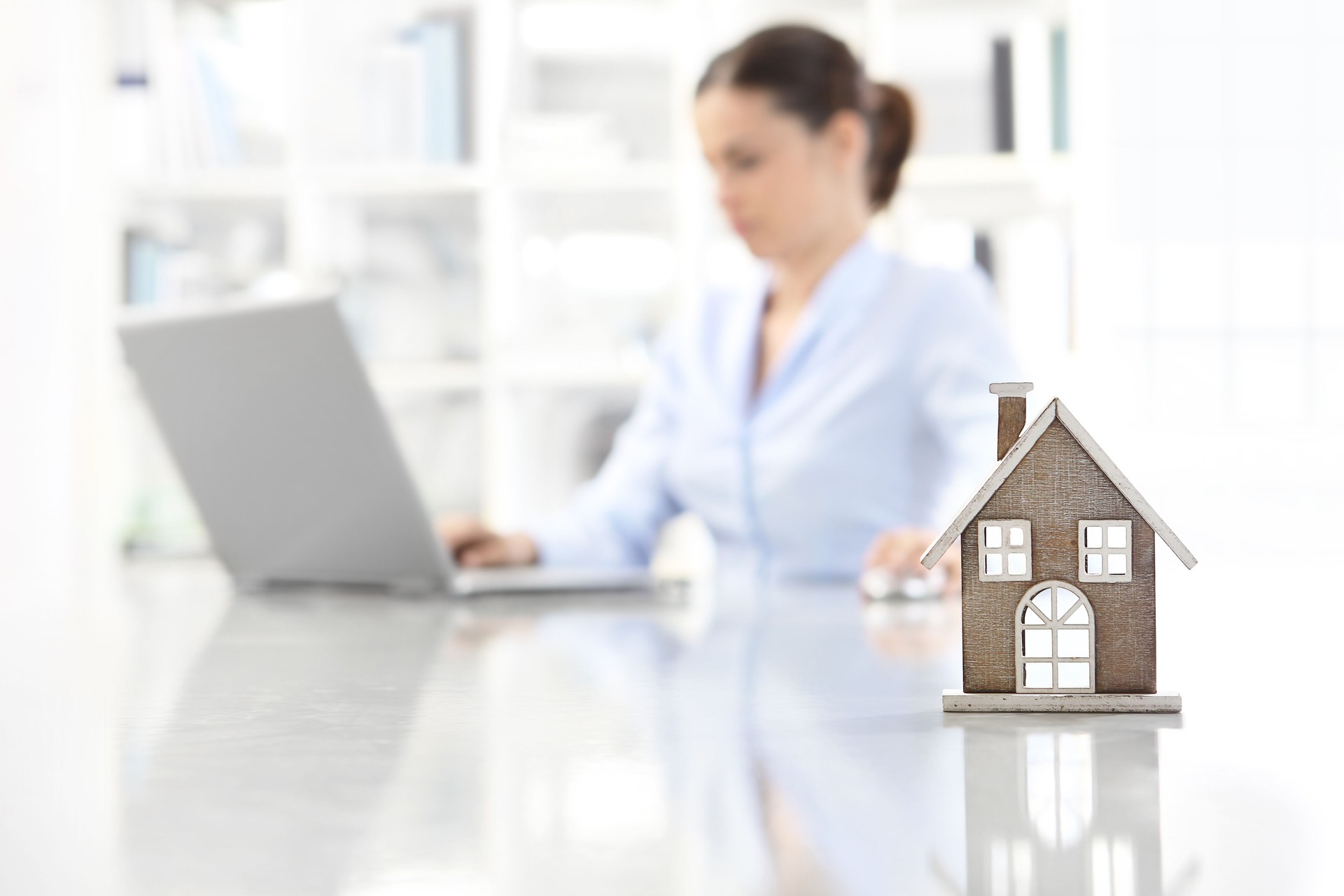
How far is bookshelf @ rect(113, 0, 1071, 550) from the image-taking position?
2973 millimetres

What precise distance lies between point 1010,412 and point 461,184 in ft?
8.41

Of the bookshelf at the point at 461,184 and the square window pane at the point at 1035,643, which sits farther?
the bookshelf at the point at 461,184

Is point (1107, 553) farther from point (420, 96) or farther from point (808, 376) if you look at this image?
point (420, 96)

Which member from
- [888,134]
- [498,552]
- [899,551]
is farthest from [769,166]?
[899,551]

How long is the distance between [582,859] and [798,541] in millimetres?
1526

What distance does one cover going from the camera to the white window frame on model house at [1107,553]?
0.57 metres

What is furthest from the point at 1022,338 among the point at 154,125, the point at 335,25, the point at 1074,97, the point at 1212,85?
the point at 154,125

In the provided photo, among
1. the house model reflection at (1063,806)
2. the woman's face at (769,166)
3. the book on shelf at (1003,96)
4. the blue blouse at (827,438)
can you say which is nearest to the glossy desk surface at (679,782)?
the house model reflection at (1063,806)

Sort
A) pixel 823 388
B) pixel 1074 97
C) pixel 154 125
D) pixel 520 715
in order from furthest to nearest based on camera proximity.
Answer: pixel 154 125, pixel 1074 97, pixel 823 388, pixel 520 715

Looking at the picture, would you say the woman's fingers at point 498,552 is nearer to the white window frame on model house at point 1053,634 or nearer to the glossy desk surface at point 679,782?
the glossy desk surface at point 679,782

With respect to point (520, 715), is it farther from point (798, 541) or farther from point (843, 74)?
point (843, 74)

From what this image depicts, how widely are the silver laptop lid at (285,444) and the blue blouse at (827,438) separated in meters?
0.48

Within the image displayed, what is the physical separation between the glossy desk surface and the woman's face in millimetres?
Result: 1122

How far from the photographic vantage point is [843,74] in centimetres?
188
